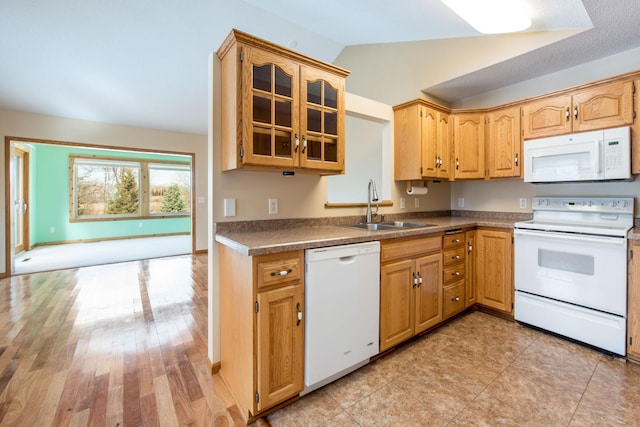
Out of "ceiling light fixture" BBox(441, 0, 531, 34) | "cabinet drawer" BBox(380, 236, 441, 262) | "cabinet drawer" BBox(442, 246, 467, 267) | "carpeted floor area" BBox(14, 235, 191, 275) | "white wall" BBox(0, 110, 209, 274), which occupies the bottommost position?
"carpeted floor area" BBox(14, 235, 191, 275)

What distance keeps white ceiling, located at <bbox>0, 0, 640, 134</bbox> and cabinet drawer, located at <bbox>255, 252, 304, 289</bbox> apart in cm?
226

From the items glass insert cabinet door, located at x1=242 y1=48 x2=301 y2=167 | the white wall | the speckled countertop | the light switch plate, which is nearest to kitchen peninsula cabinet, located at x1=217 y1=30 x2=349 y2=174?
glass insert cabinet door, located at x1=242 y1=48 x2=301 y2=167

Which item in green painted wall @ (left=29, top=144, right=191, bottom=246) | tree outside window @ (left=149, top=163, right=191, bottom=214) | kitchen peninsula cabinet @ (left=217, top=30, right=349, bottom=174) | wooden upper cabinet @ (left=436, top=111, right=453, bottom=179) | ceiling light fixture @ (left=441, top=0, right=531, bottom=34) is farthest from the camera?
tree outside window @ (left=149, top=163, right=191, bottom=214)

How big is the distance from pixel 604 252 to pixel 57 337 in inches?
171

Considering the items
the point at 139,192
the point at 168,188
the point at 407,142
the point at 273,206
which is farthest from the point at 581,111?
the point at 139,192

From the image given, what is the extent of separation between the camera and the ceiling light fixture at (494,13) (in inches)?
78.6

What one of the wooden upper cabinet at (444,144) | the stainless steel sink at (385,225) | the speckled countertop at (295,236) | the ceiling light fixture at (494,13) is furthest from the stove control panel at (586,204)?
the ceiling light fixture at (494,13)

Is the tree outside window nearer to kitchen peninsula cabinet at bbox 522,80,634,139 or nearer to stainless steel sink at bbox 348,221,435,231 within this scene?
stainless steel sink at bbox 348,221,435,231

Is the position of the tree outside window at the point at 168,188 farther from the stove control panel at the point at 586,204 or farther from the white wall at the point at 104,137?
the stove control panel at the point at 586,204

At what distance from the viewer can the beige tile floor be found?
4.80 ft

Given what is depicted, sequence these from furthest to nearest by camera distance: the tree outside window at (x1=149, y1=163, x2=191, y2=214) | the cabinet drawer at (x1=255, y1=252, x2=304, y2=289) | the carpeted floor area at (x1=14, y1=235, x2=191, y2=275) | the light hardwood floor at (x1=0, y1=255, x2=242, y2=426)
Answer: the tree outside window at (x1=149, y1=163, x2=191, y2=214) < the carpeted floor area at (x1=14, y1=235, x2=191, y2=275) < the light hardwood floor at (x1=0, y1=255, x2=242, y2=426) < the cabinet drawer at (x1=255, y1=252, x2=304, y2=289)

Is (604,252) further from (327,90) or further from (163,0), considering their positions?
(163,0)

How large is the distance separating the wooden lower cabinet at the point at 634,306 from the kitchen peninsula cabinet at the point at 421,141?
157 cm

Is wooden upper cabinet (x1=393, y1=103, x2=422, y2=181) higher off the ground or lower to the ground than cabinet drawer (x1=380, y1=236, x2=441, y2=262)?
higher
